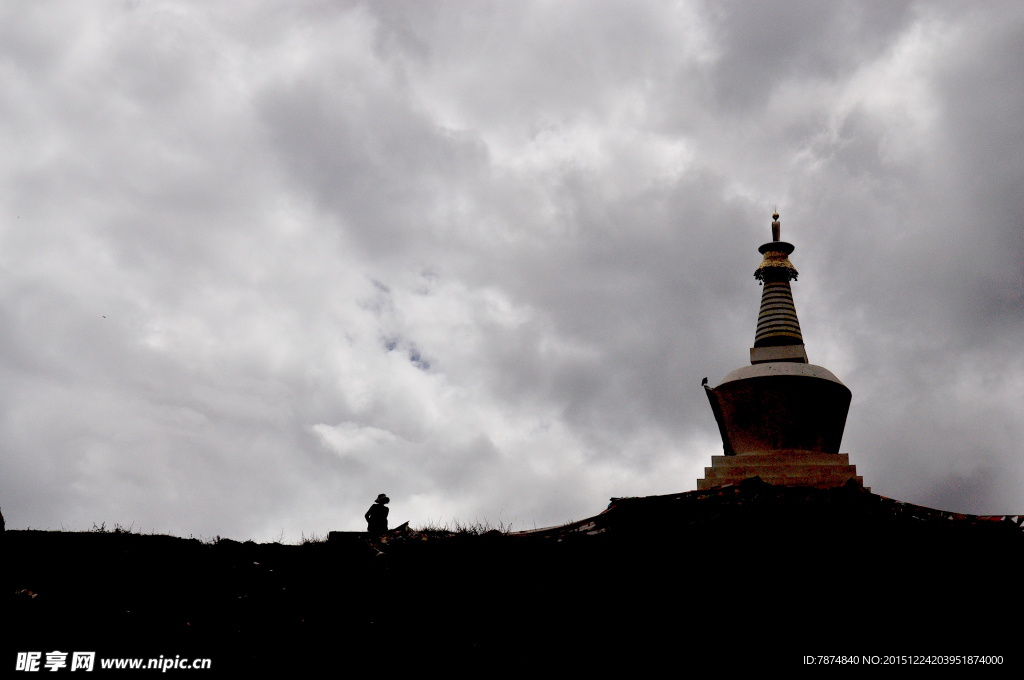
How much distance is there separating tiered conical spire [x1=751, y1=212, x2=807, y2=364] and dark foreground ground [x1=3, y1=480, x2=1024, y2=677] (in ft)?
27.7

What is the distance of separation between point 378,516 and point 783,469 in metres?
8.36

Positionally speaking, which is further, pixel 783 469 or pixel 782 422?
pixel 782 422

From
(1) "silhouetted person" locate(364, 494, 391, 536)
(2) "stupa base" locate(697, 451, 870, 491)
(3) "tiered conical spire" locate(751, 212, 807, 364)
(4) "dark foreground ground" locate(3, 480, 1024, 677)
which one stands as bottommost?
(4) "dark foreground ground" locate(3, 480, 1024, 677)

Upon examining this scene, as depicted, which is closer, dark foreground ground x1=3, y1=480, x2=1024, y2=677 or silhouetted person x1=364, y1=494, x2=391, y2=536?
dark foreground ground x1=3, y1=480, x2=1024, y2=677

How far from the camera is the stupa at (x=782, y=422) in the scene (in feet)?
51.6

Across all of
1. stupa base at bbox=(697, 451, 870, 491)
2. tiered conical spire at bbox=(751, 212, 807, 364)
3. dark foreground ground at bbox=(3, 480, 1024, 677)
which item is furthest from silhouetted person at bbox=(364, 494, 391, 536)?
tiered conical spire at bbox=(751, 212, 807, 364)

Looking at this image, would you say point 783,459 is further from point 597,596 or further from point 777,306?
point 597,596

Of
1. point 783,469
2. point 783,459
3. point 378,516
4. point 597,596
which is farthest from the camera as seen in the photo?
point 783,459

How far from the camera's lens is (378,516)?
539 inches

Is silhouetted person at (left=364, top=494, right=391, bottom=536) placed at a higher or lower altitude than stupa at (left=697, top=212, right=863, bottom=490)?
lower

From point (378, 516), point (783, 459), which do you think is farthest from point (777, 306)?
point (378, 516)

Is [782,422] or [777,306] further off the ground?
[777,306]

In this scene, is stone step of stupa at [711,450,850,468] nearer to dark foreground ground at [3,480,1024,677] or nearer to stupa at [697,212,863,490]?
stupa at [697,212,863,490]

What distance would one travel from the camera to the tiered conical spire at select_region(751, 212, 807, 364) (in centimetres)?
1886
